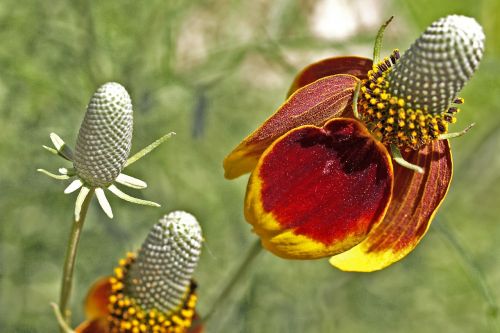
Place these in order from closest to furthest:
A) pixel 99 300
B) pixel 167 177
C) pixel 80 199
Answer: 1. pixel 80 199
2. pixel 99 300
3. pixel 167 177

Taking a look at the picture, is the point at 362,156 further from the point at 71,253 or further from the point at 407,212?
the point at 71,253

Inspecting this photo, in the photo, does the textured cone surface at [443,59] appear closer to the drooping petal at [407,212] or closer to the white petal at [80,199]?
the drooping petal at [407,212]

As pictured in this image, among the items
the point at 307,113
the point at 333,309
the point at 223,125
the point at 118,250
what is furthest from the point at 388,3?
the point at 307,113

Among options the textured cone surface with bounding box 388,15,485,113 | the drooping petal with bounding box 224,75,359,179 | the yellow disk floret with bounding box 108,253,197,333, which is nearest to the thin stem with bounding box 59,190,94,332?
the yellow disk floret with bounding box 108,253,197,333

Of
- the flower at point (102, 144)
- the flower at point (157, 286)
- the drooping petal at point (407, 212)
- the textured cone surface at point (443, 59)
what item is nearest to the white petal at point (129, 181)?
the flower at point (102, 144)

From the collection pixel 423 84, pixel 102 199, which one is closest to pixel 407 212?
pixel 423 84

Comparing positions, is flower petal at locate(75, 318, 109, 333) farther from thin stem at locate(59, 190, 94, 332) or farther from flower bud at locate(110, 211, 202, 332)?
thin stem at locate(59, 190, 94, 332)
